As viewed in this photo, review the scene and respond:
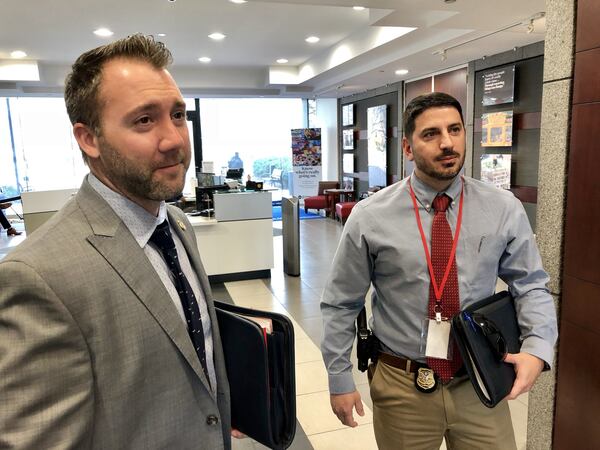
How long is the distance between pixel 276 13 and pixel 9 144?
312 inches

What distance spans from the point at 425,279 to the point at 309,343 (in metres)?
2.54

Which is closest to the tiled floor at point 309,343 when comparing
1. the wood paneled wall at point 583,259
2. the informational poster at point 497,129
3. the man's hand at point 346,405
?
the wood paneled wall at point 583,259

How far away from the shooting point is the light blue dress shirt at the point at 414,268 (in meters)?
1.41

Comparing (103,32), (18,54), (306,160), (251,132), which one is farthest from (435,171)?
(251,132)

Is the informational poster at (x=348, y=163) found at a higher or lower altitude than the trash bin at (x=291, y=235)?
higher

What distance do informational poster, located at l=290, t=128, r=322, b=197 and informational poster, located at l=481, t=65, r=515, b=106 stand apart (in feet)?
17.7

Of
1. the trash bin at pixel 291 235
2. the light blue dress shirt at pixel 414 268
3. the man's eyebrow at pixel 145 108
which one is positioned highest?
the man's eyebrow at pixel 145 108

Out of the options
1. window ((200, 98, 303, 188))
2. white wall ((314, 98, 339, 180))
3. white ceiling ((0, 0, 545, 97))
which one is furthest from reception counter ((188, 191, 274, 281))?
white wall ((314, 98, 339, 180))

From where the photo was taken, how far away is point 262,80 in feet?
32.6

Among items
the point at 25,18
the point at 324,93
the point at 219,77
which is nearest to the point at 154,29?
the point at 25,18

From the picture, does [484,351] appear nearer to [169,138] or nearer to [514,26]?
[169,138]

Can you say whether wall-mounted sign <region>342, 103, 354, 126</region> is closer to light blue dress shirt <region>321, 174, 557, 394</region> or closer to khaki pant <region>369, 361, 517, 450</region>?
light blue dress shirt <region>321, 174, 557, 394</region>

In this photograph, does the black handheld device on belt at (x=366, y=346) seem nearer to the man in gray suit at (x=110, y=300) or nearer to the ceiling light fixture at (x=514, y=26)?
the man in gray suit at (x=110, y=300)

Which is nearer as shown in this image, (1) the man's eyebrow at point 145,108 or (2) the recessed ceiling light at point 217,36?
(1) the man's eyebrow at point 145,108
